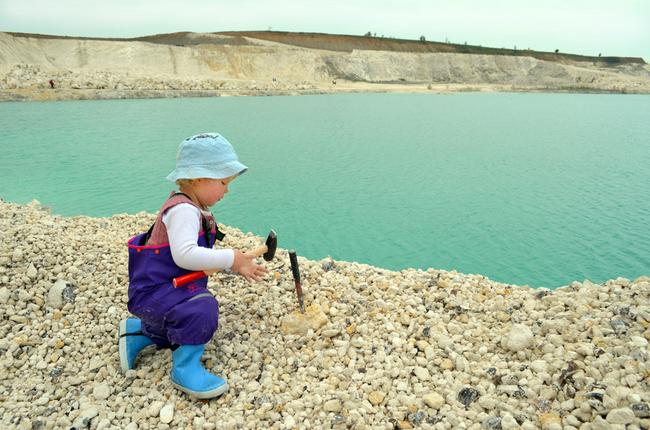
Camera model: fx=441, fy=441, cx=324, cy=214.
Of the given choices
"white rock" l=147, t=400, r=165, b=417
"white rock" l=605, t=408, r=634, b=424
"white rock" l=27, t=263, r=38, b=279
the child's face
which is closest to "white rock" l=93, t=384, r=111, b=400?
"white rock" l=147, t=400, r=165, b=417

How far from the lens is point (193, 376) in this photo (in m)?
3.03

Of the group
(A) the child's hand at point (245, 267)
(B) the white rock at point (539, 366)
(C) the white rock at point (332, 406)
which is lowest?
(C) the white rock at point (332, 406)

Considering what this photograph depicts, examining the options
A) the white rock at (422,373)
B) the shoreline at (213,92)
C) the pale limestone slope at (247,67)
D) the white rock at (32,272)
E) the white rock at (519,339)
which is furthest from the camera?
the pale limestone slope at (247,67)

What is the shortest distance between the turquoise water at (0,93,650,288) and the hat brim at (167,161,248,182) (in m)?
5.11

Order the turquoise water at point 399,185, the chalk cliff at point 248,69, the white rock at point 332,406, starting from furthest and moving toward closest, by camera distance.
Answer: the chalk cliff at point 248,69 → the turquoise water at point 399,185 → the white rock at point 332,406

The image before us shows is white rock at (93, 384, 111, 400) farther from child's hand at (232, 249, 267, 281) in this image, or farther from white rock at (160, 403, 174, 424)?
child's hand at (232, 249, 267, 281)

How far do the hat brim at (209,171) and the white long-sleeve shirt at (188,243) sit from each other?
0.70ft

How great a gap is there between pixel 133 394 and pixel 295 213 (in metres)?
7.38

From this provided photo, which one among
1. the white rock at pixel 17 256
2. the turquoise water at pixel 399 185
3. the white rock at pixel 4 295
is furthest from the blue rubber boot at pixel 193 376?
the turquoise water at pixel 399 185

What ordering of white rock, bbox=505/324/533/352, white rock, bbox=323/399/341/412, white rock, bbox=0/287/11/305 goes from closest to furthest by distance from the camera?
white rock, bbox=323/399/341/412, white rock, bbox=505/324/533/352, white rock, bbox=0/287/11/305

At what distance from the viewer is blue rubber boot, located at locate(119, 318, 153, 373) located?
10.9ft

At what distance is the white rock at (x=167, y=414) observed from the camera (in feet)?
9.46

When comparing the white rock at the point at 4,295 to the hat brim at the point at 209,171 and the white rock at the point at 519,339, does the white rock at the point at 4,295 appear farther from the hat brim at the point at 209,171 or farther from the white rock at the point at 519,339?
the white rock at the point at 519,339

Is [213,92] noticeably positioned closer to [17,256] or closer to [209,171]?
[17,256]
